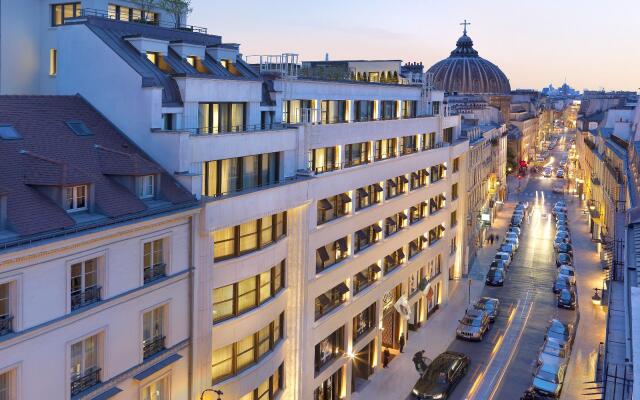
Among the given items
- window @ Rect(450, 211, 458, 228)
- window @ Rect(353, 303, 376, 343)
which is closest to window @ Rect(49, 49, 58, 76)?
window @ Rect(353, 303, 376, 343)

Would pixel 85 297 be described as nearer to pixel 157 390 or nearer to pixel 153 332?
pixel 153 332

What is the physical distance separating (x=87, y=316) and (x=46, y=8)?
28.5 meters

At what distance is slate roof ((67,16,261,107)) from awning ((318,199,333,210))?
8.81 metres

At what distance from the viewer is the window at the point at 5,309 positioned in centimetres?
2230

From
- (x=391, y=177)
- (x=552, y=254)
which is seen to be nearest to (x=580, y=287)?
(x=552, y=254)

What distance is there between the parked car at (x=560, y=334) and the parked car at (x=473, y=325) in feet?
17.2

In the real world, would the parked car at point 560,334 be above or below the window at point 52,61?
below

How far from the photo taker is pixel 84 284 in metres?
25.3

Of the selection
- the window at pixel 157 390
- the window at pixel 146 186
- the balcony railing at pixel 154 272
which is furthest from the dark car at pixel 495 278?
the window at pixel 146 186

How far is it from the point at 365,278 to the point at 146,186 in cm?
2379

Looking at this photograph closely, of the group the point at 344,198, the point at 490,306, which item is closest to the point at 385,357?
the point at 344,198

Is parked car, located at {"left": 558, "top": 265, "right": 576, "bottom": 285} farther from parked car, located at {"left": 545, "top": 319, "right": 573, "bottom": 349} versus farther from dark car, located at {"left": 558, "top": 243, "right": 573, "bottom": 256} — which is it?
parked car, located at {"left": 545, "top": 319, "right": 573, "bottom": 349}

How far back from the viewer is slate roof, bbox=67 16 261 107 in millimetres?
33188

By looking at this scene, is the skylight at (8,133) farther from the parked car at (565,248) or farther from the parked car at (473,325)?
the parked car at (565,248)
